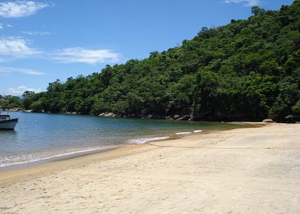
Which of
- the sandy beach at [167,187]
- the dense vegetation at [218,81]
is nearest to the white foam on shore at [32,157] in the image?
the sandy beach at [167,187]

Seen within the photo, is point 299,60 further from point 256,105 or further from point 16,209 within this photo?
point 16,209

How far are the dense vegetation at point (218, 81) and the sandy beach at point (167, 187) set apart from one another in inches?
1566

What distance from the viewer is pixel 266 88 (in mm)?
51562

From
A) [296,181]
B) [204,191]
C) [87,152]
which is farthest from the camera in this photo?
[87,152]

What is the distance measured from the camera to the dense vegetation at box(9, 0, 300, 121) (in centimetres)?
5225

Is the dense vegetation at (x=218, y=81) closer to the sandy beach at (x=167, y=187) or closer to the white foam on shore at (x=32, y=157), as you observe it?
the sandy beach at (x=167, y=187)

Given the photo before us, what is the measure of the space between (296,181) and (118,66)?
122628 mm

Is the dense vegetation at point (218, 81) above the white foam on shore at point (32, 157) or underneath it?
above

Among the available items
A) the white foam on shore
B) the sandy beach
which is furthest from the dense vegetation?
the white foam on shore

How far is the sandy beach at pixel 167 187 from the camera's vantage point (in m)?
6.11

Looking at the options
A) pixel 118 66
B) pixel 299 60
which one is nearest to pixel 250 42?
pixel 299 60

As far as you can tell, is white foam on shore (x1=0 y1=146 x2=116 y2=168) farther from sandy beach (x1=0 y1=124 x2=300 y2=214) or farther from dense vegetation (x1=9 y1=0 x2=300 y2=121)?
dense vegetation (x1=9 y1=0 x2=300 y2=121)

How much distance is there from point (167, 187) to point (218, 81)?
189 ft

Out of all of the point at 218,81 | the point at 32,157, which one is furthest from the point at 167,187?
the point at 218,81
